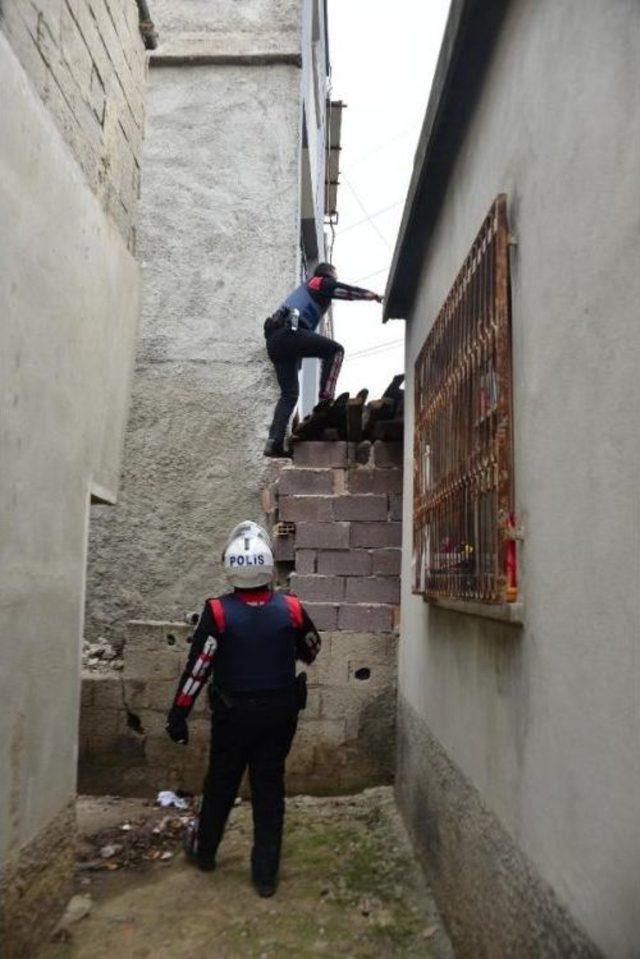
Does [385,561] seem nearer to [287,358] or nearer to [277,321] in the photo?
[287,358]

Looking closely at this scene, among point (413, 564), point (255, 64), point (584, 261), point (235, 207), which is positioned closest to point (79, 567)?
point (413, 564)

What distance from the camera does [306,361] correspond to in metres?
9.38

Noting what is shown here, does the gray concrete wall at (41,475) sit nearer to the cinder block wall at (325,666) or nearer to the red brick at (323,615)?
the cinder block wall at (325,666)

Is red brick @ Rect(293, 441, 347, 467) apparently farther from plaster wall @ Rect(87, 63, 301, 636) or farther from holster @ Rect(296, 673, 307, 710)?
holster @ Rect(296, 673, 307, 710)

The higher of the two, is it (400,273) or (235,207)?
(235,207)

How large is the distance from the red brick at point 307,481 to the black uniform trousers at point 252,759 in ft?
5.73

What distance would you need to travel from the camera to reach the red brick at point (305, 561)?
5543 mm

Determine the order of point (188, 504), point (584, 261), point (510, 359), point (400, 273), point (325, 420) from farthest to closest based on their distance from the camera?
1. point (188, 504)
2. point (325, 420)
3. point (400, 273)
4. point (510, 359)
5. point (584, 261)

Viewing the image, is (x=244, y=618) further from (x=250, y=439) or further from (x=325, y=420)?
(x=250, y=439)

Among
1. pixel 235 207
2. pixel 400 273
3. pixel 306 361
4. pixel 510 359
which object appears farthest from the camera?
pixel 306 361

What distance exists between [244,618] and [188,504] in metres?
2.19

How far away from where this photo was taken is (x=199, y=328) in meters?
6.61

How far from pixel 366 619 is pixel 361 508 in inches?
29.0

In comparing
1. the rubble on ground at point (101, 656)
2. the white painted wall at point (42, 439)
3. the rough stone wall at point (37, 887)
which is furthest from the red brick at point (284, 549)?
the rough stone wall at point (37, 887)
